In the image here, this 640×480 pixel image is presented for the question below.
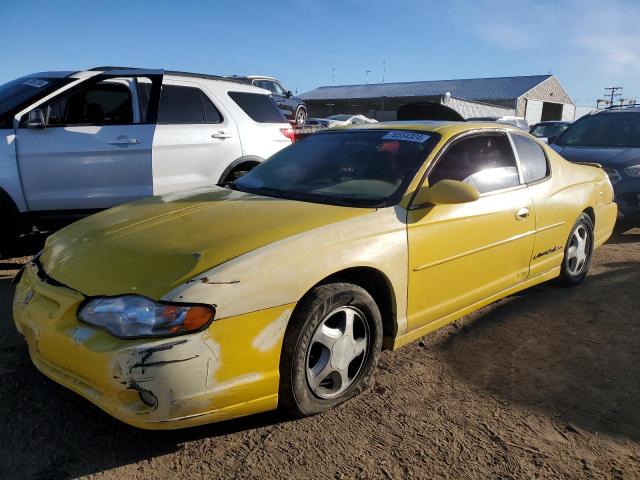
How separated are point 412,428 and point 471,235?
1.28m

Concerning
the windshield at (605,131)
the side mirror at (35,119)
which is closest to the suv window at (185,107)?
the side mirror at (35,119)

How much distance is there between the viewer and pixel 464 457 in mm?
2381

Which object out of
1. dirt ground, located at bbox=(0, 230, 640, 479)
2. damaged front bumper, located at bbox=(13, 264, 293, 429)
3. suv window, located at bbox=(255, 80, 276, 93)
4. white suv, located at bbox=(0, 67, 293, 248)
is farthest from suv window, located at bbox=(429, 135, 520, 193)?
suv window, located at bbox=(255, 80, 276, 93)

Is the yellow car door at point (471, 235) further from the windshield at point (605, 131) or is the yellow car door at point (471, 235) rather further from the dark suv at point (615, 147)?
the windshield at point (605, 131)

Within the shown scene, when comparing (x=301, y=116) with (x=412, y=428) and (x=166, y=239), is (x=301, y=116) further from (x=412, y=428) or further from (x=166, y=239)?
(x=412, y=428)

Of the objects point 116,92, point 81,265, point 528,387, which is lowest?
point 528,387

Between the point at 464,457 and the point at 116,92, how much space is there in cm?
471

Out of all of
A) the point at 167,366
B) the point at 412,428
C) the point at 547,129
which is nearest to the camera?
the point at 167,366

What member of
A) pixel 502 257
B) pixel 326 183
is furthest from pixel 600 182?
pixel 326 183

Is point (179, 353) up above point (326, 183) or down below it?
below

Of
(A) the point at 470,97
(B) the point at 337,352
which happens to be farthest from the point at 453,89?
(B) the point at 337,352

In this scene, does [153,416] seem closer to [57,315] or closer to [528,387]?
[57,315]

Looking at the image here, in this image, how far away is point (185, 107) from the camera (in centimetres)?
559

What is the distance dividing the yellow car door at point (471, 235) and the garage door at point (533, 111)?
43.5 meters
